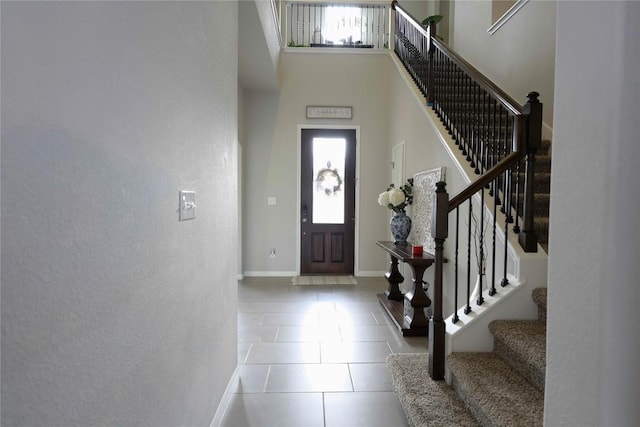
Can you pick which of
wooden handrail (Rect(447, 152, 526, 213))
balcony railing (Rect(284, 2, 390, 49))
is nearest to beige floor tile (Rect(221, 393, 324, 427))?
wooden handrail (Rect(447, 152, 526, 213))

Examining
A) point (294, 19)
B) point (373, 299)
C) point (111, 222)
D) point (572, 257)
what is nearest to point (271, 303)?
point (373, 299)

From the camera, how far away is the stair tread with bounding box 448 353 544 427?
153 cm

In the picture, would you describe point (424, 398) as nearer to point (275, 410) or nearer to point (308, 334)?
point (275, 410)

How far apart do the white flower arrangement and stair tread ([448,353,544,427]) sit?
219cm

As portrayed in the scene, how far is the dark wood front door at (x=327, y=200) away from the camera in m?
5.65

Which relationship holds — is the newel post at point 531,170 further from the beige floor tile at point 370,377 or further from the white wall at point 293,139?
the white wall at point 293,139

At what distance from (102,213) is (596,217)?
1121 millimetres

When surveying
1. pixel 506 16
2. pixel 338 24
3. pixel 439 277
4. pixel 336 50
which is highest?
pixel 338 24

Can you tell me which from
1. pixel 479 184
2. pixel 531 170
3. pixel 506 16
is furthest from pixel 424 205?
pixel 506 16

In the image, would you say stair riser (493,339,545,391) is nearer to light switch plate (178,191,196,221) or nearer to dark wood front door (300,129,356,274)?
light switch plate (178,191,196,221)

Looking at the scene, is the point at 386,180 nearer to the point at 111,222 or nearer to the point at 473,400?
the point at 473,400

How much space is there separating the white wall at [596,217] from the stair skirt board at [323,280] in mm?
4388

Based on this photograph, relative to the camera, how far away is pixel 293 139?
5605 millimetres

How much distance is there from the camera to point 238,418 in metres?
2.03
